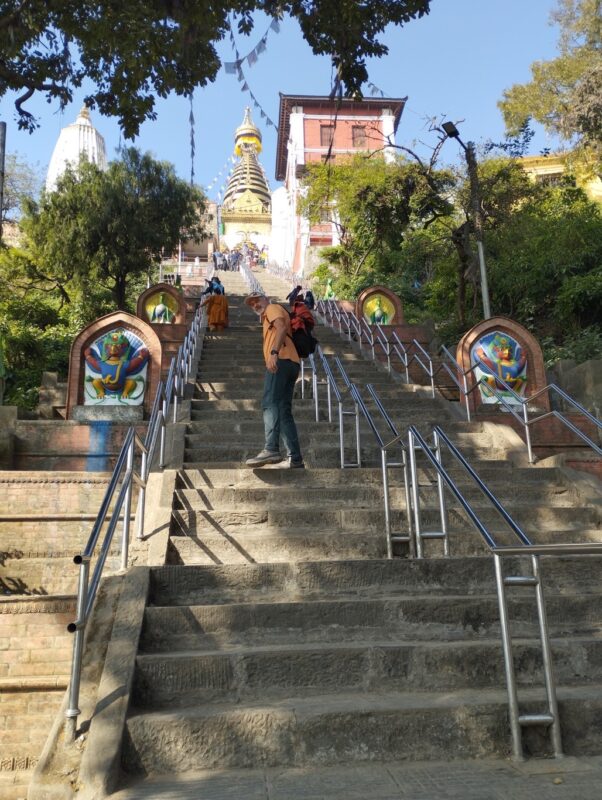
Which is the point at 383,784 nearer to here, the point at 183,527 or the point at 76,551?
the point at 183,527

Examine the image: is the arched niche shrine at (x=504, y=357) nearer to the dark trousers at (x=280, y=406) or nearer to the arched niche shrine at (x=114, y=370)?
the arched niche shrine at (x=114, y=370)

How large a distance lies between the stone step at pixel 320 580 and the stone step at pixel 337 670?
2.19 feet

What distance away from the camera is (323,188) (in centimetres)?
2614

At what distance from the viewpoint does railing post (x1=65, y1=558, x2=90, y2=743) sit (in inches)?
114

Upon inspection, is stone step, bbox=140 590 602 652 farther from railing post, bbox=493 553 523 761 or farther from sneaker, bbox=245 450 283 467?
sneaker, bbox=245 450 283 467

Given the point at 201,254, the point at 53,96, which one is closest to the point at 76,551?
the point at 53,96

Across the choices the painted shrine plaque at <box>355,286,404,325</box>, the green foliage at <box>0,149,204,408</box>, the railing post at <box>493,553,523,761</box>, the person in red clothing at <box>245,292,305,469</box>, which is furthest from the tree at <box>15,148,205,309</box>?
the railing post at <box>493,553,523,761</box>

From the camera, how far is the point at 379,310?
17297mm

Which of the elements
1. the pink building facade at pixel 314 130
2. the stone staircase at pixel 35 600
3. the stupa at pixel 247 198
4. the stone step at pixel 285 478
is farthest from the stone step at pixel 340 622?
the stupa at pixel 247 198

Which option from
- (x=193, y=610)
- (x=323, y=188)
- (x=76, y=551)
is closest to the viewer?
(x=193, y=610)

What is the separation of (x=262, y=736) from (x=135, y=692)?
2.29 feet

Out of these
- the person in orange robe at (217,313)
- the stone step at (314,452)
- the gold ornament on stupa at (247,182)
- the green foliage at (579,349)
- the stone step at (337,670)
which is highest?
the gold ornament on stupa at (247,182)

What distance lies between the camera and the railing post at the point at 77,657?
2895mm

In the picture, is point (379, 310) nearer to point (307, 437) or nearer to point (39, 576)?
point (307, 437)
